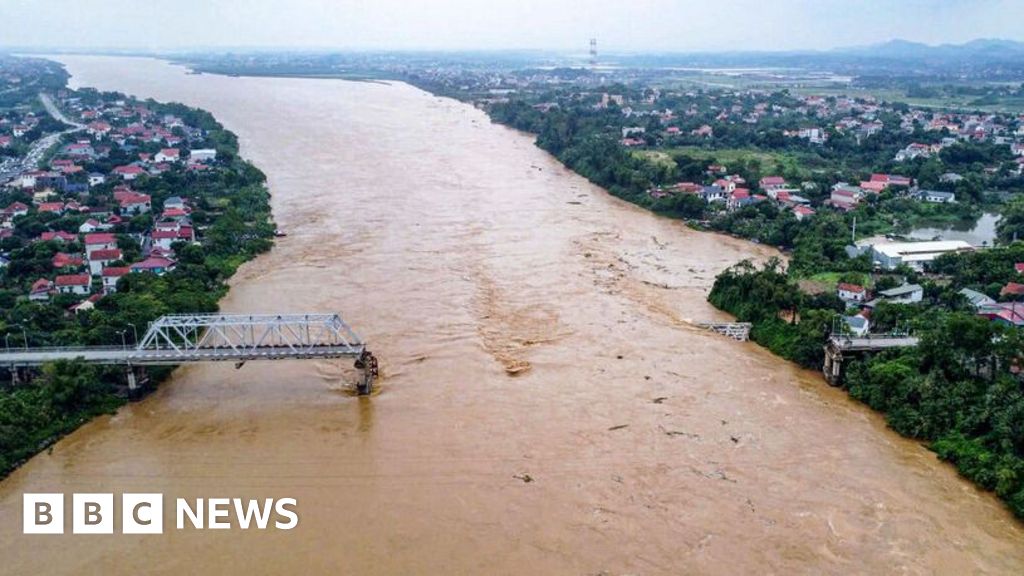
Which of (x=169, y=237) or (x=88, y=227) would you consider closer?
(x=169, y=237)

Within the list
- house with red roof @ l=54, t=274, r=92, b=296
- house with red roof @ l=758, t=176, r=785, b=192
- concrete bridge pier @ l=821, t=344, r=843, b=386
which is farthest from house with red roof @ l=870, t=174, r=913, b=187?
house with red roof @ l=54, t=274, r=92, b=296

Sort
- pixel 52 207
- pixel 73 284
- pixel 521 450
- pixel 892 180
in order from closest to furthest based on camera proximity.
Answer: pixel 521 450, pixel 73 284, pixel 52 207, pixel 892 180

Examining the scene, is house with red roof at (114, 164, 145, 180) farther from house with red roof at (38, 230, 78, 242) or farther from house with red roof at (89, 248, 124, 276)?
house with red roof at (89, 248, 124, 276)

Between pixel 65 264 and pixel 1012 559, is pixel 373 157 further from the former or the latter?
pixel 1012 559

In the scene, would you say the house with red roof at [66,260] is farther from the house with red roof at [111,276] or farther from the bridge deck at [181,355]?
the bridge deck at [181,355]

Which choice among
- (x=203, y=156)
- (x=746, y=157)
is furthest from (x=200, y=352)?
(x=746, y=157)

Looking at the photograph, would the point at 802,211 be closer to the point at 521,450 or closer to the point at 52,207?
the point at 521,450

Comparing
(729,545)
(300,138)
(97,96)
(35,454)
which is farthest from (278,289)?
(97,96)
